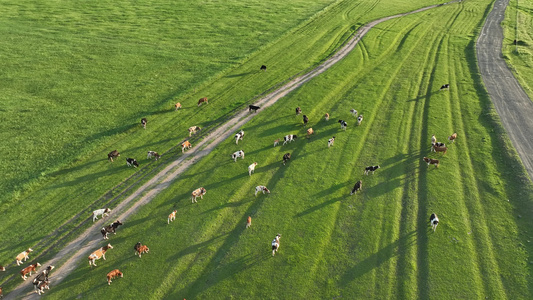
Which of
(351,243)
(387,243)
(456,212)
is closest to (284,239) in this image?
(351,243)

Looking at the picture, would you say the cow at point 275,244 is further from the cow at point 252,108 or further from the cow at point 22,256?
the cow at point 252,108

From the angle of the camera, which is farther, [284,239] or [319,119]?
[319,119]

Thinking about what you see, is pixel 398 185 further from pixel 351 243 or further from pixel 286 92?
pixel 286 92

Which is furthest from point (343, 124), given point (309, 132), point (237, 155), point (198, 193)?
point (198, 193)

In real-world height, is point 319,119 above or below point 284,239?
above

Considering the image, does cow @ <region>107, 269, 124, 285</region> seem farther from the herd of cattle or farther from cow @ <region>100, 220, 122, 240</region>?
cow @ <region>100, 220, 122, 240</region>

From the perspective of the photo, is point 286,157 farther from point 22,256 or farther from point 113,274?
point 22,256
